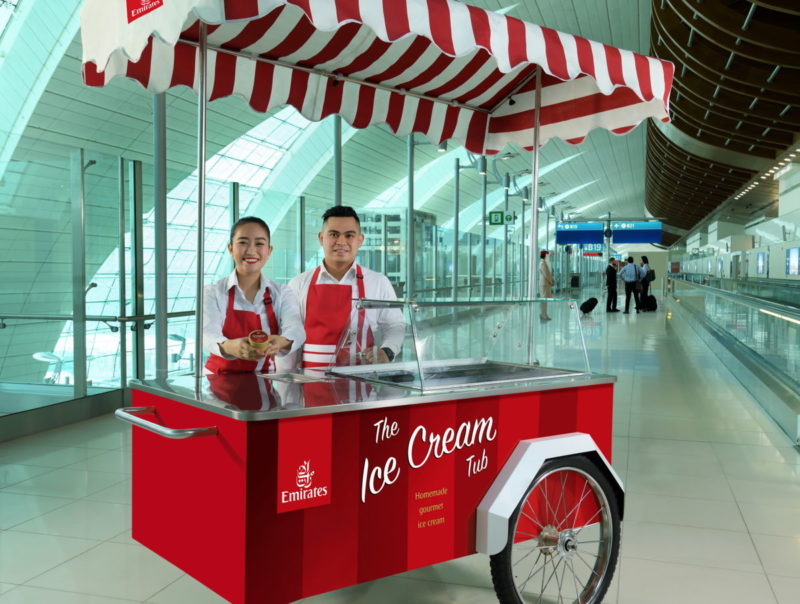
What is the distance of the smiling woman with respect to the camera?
323 cm

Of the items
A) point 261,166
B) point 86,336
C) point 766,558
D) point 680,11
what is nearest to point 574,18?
point 680,11

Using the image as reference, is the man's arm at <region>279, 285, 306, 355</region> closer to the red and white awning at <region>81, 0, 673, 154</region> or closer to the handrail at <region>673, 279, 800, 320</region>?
the red and white awning at <region>81, 0, 673, 154</region>

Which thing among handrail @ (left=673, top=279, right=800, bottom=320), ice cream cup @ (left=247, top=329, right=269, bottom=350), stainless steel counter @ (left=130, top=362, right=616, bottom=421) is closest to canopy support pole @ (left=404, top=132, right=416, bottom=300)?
handrail @ (left=673, top=279, right=800, bottom=320)

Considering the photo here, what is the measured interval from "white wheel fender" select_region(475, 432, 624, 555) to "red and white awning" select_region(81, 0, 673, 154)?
1325mm

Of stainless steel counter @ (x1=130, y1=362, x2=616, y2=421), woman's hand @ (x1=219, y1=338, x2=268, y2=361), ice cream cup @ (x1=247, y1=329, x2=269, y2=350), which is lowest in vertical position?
stainless steel counter @ (x1=130, y1=362, x2=616, y2=421)

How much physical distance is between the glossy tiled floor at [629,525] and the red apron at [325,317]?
1.04 m

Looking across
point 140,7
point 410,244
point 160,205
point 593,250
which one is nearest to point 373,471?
point 140,7

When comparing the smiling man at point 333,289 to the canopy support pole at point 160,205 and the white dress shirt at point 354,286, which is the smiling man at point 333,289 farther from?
the canopy support pole at point 160,205

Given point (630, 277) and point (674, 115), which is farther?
point (630, 277)

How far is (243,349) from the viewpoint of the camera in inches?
113

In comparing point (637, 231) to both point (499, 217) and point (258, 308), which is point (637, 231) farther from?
point (258, 308)

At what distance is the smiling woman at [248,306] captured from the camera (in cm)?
323

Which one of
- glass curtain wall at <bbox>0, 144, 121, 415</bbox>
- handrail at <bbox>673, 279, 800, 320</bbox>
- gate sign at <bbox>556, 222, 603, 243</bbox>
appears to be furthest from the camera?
gate sign at <bbox>556, 222, 603, 243</bbox>

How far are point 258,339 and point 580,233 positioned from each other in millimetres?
35889
